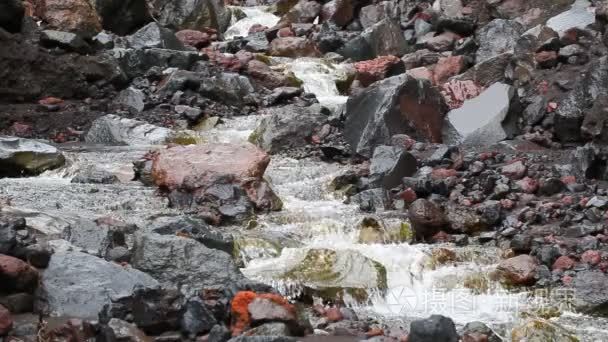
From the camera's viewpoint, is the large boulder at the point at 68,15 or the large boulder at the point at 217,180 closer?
the large boulder at the point at 217,180

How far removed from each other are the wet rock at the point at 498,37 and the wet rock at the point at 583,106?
214 inches

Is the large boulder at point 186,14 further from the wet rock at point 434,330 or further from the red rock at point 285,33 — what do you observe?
the wet rock at point 434,330

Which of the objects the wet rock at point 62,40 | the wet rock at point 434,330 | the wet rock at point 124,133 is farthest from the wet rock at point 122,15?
the wet rock at point 434,330

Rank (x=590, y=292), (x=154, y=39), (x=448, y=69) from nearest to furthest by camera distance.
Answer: (x=590, y=292) < (x=448, y=69) < (x=154, y=39)

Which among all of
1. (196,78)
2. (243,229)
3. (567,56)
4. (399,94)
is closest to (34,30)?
(196,78)

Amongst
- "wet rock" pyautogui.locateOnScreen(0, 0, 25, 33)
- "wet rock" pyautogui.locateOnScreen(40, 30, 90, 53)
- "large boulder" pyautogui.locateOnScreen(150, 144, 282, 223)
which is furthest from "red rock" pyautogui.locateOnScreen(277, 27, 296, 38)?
"large boulder" pyautogui.locateOnScreen(150, 144, 282, 223)

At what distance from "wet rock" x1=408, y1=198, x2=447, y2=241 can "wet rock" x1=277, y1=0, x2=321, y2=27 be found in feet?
59.7

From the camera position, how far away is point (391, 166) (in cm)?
1343

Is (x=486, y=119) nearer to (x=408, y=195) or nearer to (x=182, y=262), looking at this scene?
(x=408, y=195)

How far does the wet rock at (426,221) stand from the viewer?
11344 millimetres

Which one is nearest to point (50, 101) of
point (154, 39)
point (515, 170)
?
point (154, 39)

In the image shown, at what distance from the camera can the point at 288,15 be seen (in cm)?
2962

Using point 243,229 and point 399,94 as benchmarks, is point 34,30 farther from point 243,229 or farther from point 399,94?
point 243,229

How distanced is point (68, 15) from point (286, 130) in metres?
10.1
